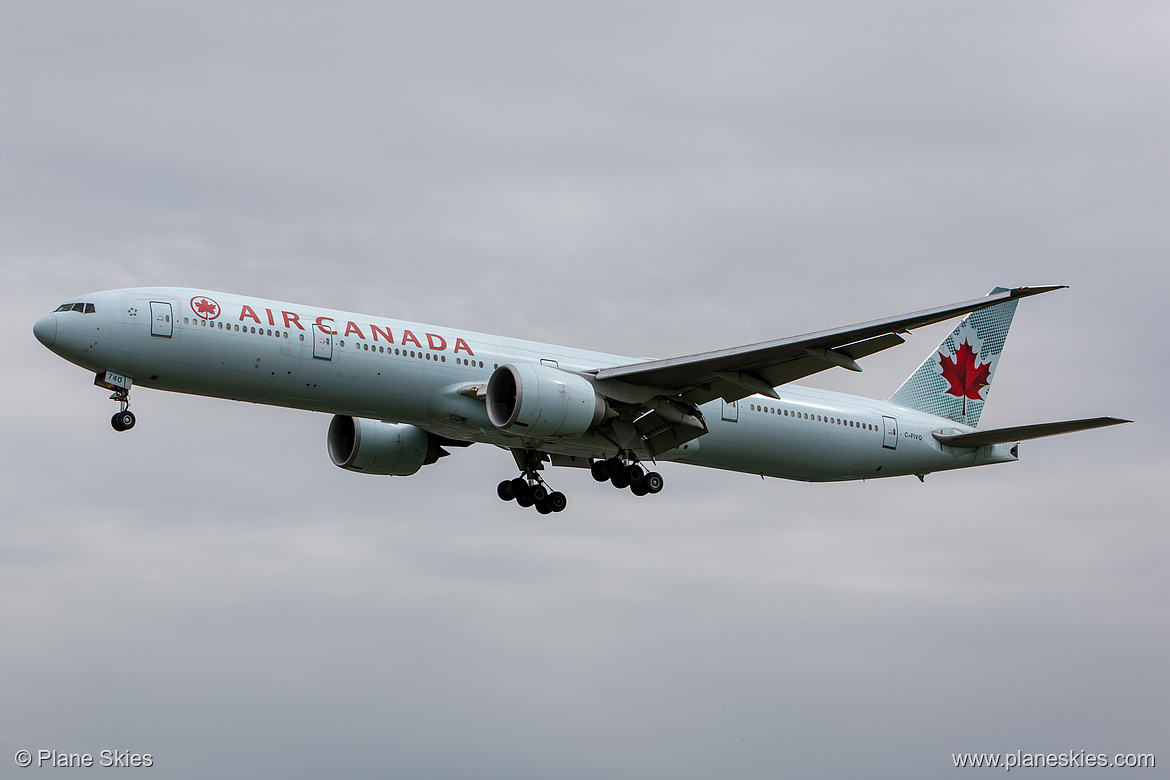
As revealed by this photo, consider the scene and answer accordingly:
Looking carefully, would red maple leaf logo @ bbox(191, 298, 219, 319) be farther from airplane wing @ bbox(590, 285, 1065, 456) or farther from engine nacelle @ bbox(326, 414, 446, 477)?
airplane wing @ bbox(590, 285, 1065, 456)

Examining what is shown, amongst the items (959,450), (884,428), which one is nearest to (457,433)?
(884,428)

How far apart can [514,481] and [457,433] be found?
16.3 ft

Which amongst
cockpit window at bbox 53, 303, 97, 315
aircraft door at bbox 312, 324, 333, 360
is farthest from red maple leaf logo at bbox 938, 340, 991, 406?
cockpit window at bbox 53, 303, 97, 315

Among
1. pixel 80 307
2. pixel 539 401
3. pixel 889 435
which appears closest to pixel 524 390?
Result: pixel 539 401

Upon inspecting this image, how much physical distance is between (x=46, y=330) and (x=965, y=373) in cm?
2934

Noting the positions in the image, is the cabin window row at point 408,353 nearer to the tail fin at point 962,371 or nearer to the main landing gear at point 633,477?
the main landing gear at point 633,477

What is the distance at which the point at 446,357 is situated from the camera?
32.3 m

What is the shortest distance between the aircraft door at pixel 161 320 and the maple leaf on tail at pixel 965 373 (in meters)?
25.7

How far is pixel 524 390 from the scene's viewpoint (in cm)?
3112

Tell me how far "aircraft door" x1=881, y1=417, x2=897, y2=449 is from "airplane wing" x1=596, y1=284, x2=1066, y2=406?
7.46 metres

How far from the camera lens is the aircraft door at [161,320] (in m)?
29.2

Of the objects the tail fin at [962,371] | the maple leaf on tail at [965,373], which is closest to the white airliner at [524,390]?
the tail fin at [962,371]

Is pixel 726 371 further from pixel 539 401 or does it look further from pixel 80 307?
pixel 80 307

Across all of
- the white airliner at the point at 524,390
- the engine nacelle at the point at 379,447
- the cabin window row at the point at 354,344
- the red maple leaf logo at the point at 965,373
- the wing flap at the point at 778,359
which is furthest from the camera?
the red maple leaf logo at the point at 965,373
